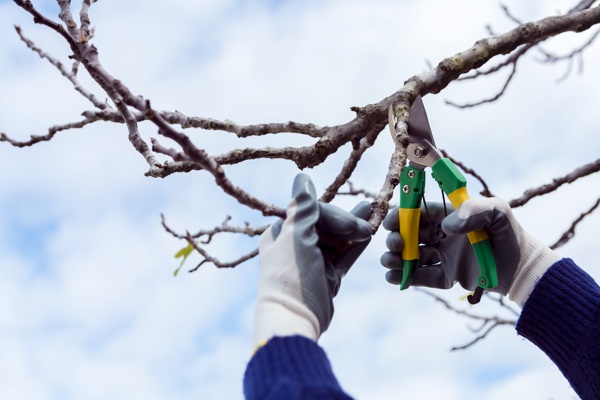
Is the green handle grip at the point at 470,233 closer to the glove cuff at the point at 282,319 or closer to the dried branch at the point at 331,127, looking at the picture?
A: the dried branch at the point at 331,127

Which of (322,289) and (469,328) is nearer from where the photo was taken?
(322,289)

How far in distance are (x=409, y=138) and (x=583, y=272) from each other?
59cm

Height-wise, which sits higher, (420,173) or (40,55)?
(40,55)

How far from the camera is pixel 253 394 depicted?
1260 mm

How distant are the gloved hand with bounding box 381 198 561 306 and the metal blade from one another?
19cm

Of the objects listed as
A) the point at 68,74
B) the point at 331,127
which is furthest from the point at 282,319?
the point at 68,74

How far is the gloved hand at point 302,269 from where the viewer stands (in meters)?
1.40

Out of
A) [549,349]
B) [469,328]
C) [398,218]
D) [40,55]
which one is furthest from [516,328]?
[40,55]

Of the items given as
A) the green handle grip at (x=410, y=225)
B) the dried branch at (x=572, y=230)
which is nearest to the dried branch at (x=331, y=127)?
the green handle grip at (x=410, y=225)

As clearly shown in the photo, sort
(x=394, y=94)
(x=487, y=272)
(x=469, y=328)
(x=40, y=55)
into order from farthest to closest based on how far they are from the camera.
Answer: (x=469, y=328) → (x=40, y=55) → (x=394, y=94) → (x=487, y=272)

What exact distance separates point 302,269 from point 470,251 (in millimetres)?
696

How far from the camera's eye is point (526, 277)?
1.90 m

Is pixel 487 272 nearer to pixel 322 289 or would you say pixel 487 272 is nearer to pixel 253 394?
pixel 322 289

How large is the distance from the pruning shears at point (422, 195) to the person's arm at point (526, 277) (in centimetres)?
4
